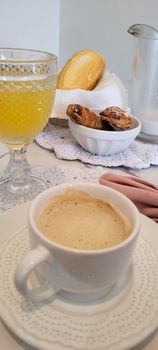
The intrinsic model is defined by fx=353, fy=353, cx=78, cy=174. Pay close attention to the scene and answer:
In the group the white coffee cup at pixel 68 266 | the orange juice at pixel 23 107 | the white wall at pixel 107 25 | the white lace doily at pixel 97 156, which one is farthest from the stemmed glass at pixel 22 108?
the white wall at pixel 107 25

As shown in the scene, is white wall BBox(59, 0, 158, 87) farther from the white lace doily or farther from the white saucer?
the white saucer

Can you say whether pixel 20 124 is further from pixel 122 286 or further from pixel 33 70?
pixel 122 286

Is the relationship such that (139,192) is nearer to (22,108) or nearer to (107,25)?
(22,108)

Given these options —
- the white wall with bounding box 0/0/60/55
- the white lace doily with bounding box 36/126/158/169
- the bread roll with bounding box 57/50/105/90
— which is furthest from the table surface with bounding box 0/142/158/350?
the white wall with bounding box 0/0/60/55

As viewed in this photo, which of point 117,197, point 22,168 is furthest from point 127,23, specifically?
point 117,197

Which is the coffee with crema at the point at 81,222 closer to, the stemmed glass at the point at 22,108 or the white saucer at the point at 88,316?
the white saucer at the point at 88,316

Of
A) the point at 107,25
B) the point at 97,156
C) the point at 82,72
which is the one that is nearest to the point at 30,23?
the point at 107,25
